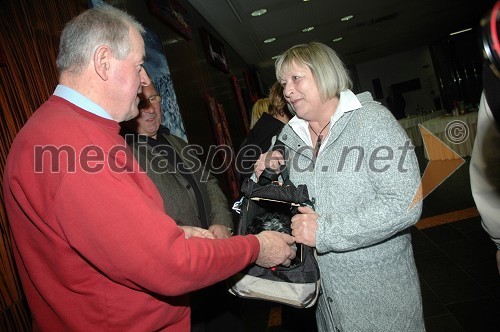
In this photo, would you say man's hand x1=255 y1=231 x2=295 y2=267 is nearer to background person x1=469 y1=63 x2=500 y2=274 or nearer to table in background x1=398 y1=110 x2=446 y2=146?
background person x1=469 y1=63 x2=500 y2=274

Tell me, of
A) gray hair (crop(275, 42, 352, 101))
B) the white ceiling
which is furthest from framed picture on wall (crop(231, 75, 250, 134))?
gray hair (crop(275, 42, 352, 101))

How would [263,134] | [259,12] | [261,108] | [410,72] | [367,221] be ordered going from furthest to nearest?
[410,72] < [259,12] < [261,108] < [263,134] < [367,221]

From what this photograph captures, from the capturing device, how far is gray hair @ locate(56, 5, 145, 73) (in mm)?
1141

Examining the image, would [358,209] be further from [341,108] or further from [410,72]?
[410,72]

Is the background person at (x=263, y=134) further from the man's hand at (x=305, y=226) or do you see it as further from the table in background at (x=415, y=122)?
the table in background at (x=415, y=122)

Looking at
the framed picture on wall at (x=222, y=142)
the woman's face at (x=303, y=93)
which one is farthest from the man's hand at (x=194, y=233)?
the framed picture on wall at (x=222, y=142)

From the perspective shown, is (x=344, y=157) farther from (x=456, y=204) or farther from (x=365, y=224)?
(x=456, y=204)

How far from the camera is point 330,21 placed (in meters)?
7.96

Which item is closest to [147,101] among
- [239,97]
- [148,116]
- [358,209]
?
[148,116]

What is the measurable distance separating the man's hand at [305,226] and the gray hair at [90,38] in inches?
35.5

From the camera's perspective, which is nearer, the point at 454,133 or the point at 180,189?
the point at 180,189

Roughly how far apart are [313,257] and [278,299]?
22cm

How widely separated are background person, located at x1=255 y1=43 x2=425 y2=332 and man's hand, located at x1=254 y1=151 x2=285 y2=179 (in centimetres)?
12

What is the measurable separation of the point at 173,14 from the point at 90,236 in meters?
3.68
